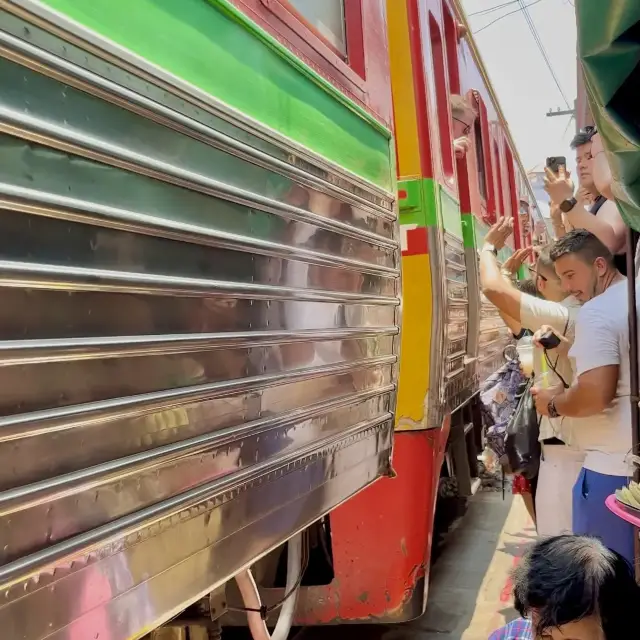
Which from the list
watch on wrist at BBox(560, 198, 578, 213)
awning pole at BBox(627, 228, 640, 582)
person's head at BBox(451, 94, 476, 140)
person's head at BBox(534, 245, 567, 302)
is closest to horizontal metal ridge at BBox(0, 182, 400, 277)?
awning pole at BBox(627, 228, 640, 582)

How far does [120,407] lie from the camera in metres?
1.10

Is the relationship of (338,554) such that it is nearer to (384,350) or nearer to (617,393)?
(384,350)

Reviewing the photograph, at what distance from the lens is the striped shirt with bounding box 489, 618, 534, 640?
1.81m

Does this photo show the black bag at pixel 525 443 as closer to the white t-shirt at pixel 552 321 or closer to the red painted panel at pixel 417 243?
the white t-shirt at pixel 552 321

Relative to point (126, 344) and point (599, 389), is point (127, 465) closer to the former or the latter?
point (126, 344)

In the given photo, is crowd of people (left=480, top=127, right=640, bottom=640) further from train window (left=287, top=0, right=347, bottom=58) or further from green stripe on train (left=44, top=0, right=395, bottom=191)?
train window (left=287, top=0, right=347, bottom=58)

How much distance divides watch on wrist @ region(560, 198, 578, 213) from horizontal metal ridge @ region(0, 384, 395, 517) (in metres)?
1.60

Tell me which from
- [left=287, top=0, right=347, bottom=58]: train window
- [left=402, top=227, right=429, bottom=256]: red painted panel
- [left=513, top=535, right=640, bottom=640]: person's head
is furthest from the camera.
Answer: [left=402, top=227, right=429, bottom=256]: red painted panel

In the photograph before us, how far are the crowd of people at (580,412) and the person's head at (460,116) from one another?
0.65 m

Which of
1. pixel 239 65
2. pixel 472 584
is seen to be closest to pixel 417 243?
pixel 239 65

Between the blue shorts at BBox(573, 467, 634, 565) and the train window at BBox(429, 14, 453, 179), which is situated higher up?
the train window at BBox(429, 14, 453, 179)

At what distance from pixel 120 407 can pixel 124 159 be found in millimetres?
393

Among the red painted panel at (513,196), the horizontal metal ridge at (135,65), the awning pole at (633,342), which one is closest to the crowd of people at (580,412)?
Result: the awning pole at (633,342)

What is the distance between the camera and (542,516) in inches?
114
